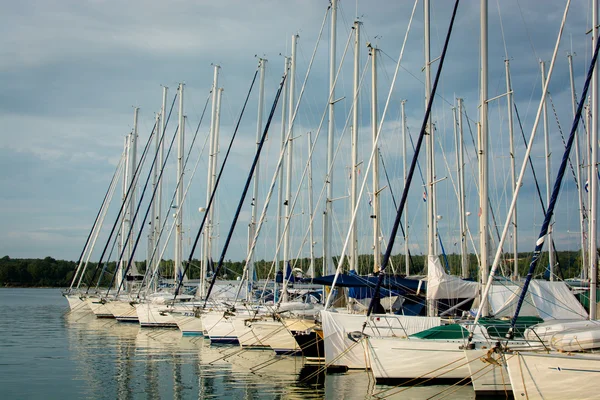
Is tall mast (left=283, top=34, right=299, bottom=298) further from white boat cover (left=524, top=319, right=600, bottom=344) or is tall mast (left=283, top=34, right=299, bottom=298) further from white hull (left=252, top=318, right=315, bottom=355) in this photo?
white boat cover (left=524, top=319, right=600, bottom=344)

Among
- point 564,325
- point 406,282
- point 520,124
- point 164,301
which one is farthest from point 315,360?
point 520,124

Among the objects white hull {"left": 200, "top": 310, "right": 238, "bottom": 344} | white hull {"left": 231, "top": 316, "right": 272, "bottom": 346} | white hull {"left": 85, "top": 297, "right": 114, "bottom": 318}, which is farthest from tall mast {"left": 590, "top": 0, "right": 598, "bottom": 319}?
white hull {"left": 85, "top": 297, "right": 114, "bottom": 318}

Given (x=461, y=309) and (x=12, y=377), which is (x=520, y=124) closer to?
(x=461, y=309)

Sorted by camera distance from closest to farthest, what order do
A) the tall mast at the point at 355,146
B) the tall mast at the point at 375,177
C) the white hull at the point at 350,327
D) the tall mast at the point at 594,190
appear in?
the tall mast at the point at 594,190, the white hull at the point at 350,327, the tall mast at the point at 375,177, the tall mast at the point at 355,146

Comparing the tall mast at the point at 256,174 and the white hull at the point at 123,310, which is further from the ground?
the tall mast at the point at 256,174

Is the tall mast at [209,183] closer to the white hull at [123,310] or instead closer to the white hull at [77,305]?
the white hull at [123,310]

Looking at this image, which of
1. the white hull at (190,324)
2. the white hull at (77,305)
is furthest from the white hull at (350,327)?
the white hull at (77,305)

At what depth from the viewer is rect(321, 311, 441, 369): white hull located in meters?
21.8

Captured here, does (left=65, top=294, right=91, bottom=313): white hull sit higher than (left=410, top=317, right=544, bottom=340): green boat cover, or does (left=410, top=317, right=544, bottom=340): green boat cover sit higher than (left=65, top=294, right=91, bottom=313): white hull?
(left=410, top=317, right=544, bottom=340): green boat cover

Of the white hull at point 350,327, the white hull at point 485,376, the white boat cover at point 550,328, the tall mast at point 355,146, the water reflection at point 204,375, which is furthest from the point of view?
the tall mast at point 355,146

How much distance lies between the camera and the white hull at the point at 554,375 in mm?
14664

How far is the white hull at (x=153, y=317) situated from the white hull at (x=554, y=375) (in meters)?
29.8

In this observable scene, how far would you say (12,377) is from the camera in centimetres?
2273

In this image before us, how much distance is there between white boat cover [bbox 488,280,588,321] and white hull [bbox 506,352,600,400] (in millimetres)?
8704
